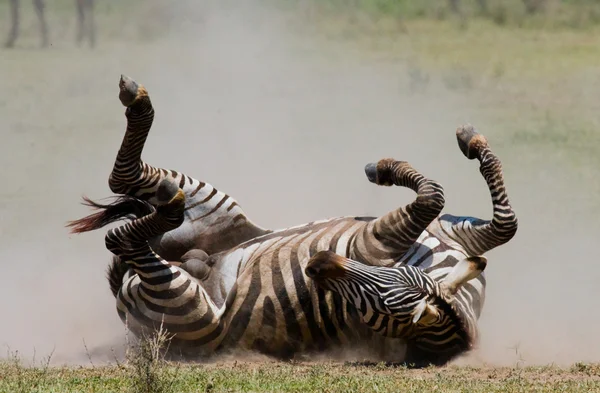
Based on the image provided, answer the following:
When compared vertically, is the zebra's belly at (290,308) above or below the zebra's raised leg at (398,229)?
below

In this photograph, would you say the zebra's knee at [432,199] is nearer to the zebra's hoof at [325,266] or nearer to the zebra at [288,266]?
the zebra at [288,266]

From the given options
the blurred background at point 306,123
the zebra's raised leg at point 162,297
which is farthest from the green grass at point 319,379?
the blurred background at point 306,123

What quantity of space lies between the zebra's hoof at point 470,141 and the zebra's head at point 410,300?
1.41 m

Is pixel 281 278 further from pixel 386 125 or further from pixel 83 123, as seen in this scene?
pixel 83 123

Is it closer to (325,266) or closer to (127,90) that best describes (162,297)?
(325,266)

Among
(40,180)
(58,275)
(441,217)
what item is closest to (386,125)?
(40,180)

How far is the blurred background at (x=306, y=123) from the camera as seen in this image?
42.6 feet

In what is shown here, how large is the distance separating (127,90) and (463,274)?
113 inches

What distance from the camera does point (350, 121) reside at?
19.1 metres

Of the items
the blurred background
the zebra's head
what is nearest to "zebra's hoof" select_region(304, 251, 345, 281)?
the zebra's head

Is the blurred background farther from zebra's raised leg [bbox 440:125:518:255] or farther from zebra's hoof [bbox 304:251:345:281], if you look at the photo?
zebra's hoof [bbox 304:251:345:281]

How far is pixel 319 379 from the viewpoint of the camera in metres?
7.62

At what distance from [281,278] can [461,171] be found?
8427mm

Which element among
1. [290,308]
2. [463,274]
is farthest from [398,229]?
[290,308]
